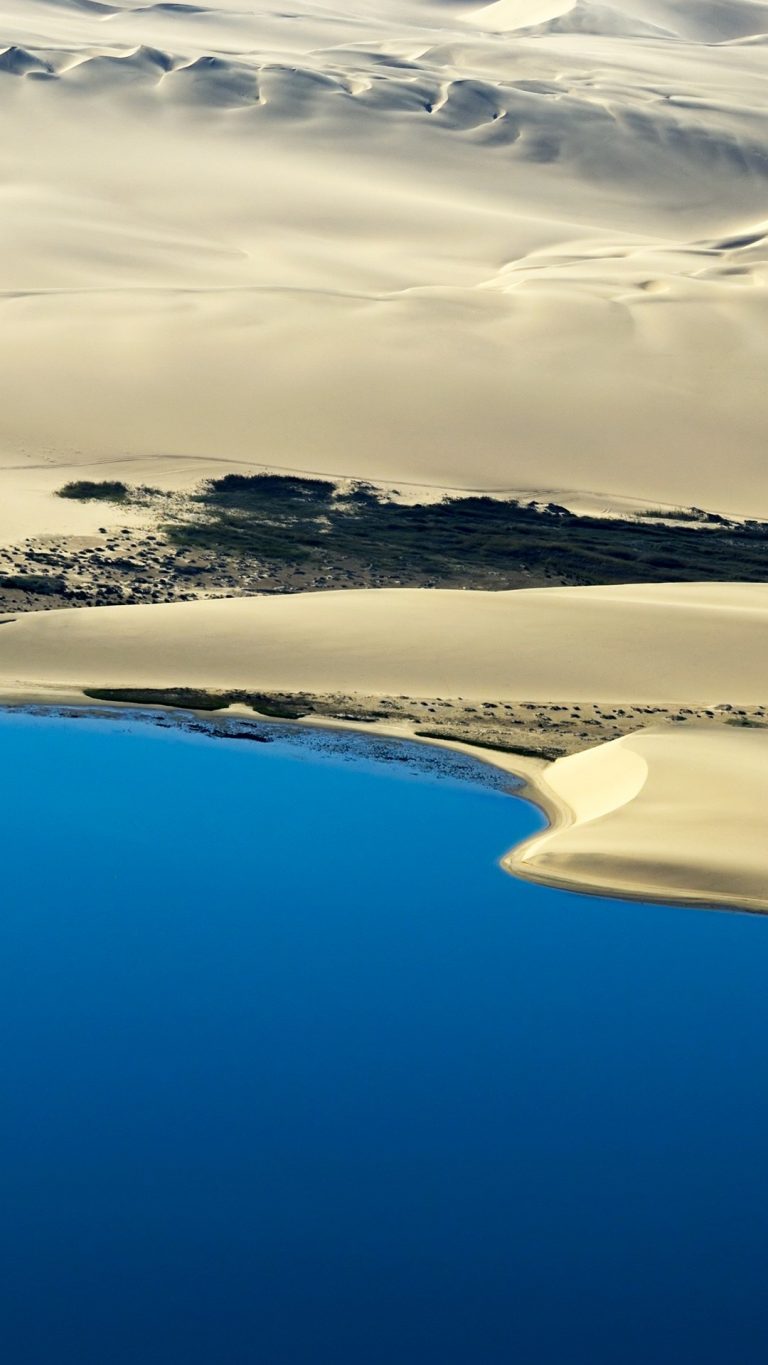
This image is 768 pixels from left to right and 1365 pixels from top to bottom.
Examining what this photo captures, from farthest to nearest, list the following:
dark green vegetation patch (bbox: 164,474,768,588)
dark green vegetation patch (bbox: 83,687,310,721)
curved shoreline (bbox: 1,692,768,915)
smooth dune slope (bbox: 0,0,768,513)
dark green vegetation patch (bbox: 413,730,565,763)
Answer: smooth dune slope (bbox: 0,0,768,513), dark green vegetation patch (bbox: 164,474,768,588), dark green vegetation patch (bbox: 83,687,310,721), dark green vegetation patch (bbox: 413,730,565,763), curved shoreline (bbox: 1,692,768,915)

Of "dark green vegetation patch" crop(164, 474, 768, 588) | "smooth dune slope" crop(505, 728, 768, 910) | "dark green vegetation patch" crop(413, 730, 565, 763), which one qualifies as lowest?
"smooth dune slope" crop(505, 728, 768, 910)

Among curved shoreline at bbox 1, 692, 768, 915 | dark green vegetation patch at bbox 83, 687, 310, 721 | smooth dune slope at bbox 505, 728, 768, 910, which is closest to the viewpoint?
curved shoreline at bbox 1, 692, 768, 915

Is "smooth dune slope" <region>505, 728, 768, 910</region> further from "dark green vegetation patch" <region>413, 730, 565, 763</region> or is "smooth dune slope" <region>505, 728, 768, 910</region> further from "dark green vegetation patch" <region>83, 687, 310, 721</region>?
"dark green vegetation patch" <region>83, 687, 310, 721</region>

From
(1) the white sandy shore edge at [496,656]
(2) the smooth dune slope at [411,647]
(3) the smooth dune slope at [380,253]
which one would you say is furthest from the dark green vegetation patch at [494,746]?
(3) the smooth dune slope at [380,253]

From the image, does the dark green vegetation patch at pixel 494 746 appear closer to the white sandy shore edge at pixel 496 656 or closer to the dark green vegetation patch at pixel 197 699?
the white sandy shore edge at pixel 496 656

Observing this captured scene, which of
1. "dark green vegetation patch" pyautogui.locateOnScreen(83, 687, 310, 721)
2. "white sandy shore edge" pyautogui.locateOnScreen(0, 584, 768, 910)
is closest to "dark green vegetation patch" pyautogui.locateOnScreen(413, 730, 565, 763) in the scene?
"white sandy shore edge" pyautogui.locateOnScreen(0, 584, 768, 910)

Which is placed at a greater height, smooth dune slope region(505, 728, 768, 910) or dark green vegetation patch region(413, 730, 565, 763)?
dark green vegetation patch region(413, 730, 565, 763)
